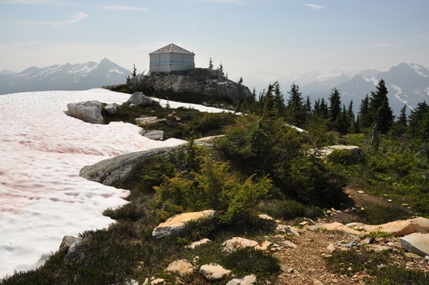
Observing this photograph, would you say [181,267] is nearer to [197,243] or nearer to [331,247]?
[197,243]

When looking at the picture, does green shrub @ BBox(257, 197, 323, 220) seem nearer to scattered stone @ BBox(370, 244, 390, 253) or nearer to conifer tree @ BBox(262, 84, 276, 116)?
scattered stone @ BBox(370, 244, 390, 253)

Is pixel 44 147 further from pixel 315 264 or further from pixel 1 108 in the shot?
pixel 315 264

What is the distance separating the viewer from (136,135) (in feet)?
83.1

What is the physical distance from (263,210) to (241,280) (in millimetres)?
5541

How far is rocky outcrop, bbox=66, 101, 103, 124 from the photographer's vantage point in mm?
29438

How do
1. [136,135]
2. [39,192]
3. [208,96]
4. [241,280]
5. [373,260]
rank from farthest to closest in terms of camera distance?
[208,96] < [136,135] < [39,192] < [373,260] < [241,280]

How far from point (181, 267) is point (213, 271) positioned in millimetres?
817

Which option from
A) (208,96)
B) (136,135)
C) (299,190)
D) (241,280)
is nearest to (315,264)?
(241,280)

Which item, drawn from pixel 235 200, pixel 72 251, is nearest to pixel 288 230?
pixel 235 200

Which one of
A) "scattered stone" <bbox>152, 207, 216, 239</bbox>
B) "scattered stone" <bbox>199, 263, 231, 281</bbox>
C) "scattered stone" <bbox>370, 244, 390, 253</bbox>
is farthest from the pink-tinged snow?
"scattered stone" <bbox>370, 244, 390, 253</bbox>

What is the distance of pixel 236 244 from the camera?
7.31 meters

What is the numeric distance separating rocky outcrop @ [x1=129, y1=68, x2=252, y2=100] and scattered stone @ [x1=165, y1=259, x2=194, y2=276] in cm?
5658

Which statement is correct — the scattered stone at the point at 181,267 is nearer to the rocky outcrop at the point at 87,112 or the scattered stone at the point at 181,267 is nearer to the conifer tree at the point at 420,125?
→ the rocky outcrop at the point at 87,112

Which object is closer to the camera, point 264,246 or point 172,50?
point 264,246
